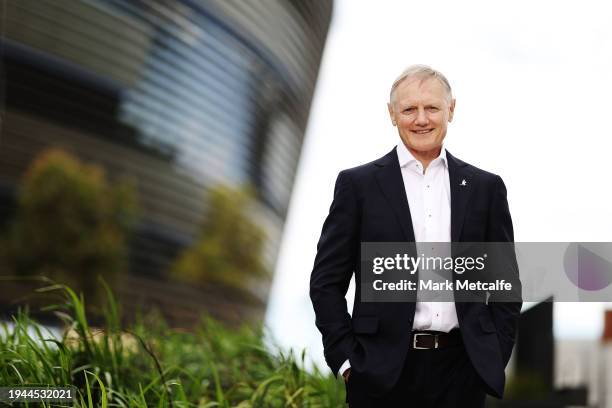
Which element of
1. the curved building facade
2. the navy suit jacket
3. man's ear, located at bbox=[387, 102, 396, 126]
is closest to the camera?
the navy suit jacket

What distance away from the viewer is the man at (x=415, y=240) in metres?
2.33

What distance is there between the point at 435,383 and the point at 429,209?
513 mm

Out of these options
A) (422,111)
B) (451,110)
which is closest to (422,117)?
(422,111)

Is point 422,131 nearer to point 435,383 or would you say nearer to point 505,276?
point 505,276

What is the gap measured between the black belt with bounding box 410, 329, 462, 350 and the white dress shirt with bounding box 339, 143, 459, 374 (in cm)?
2

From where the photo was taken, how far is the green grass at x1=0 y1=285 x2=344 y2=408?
358 centimetres

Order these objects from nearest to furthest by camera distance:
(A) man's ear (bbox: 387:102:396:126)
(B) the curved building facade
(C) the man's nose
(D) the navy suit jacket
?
(D) the navy suit jacket < (C) the man's nose < (A) man's ear (bbox: 387:102:396:126) < (B) the curved building facade

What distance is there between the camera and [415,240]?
2.42 meters

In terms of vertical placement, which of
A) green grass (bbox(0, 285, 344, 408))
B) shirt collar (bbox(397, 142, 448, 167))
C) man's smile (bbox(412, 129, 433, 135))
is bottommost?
green grass (bbox(0, 285, 344, 408))

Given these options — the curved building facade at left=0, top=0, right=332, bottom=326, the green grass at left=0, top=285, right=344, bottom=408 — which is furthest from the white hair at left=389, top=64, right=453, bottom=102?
the curved building facade at left=0, top=0, right=332, bottom=326

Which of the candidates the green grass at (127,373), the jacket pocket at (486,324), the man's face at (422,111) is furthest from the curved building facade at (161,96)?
the jacket pocket at (486,324)

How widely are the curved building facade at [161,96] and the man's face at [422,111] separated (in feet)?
80.4

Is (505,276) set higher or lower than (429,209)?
lower

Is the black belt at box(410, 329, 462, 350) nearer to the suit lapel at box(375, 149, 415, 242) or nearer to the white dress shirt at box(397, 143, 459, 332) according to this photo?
the white dress shirt at box(397, 143, 459, 332)
